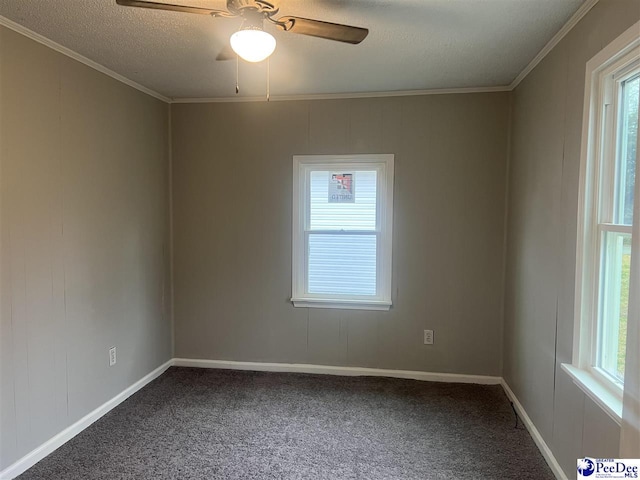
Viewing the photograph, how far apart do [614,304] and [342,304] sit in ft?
6.67

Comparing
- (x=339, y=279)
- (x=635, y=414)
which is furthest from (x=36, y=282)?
(x=635, y=414)

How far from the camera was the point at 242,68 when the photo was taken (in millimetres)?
2805

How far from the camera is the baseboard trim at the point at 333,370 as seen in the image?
11.0 feet

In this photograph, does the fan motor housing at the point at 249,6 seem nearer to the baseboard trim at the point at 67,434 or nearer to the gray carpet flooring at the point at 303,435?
the gray carpet flooring at the point at 303,435

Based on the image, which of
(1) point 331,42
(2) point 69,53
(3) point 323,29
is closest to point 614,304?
(3) point 323,29

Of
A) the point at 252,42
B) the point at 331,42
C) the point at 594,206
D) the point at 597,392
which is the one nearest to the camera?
the point at 252,42

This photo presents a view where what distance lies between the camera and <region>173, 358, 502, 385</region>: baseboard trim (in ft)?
11.0

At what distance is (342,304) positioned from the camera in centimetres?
348

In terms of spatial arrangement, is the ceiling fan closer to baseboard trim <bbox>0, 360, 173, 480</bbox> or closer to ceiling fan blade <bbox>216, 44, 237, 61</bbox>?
ceiling fan blade <bbox>216, 44, 237, 61</bbox>

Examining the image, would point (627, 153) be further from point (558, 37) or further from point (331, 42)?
point (331, 42)

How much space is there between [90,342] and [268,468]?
1.46 metres

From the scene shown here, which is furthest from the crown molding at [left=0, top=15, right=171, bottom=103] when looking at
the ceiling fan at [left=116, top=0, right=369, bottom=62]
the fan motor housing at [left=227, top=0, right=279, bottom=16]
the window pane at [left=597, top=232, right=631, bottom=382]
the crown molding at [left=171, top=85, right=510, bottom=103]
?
the window pane at [left=597, top=232, right=631, bottom=382]

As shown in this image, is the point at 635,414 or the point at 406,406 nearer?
the point at 635,414

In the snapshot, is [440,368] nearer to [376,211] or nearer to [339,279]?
[339,279]
